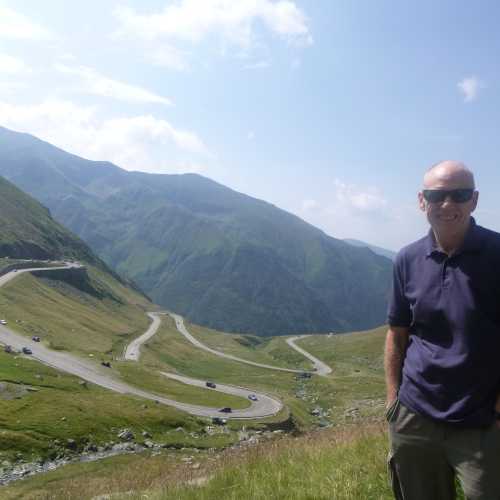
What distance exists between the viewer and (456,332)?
18.4ft

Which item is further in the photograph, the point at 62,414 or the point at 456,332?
the point at 62,414

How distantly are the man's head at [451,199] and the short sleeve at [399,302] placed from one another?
713 millimetres

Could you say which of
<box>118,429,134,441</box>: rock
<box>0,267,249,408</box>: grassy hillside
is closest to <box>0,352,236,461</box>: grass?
<box>118,429,134,441</box>: rock

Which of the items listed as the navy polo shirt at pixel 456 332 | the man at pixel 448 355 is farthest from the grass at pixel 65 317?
the navy polo shirt at pixel 456 332

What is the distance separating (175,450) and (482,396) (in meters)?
49.8

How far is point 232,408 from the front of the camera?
262 feet

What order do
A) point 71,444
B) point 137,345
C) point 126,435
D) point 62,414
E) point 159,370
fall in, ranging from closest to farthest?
point 71,444, point 126,435, point 62,414, point 159,370, point 137,345

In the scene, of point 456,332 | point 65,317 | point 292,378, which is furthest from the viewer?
point 292,378

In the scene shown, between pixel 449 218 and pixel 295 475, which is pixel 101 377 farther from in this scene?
pixel 449 218

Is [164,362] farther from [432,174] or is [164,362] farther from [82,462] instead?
[432,174]

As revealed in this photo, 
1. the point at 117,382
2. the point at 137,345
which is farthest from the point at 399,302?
the point at 137,345

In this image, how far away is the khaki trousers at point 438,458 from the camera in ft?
17.3

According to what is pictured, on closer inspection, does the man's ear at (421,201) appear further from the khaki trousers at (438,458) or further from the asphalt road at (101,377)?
the asphalt road at (101,377)

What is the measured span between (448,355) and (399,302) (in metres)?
0.99
